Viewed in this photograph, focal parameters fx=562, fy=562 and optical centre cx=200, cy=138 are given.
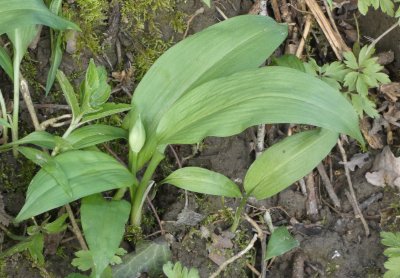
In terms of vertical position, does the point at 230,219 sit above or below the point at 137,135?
below

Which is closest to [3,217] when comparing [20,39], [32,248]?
[32,248]

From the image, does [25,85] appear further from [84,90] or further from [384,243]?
[384,243]

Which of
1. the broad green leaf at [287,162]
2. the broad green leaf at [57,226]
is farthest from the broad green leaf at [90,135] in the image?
the broad green leaf at [287,162]

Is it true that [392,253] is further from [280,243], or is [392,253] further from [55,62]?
[55,62]

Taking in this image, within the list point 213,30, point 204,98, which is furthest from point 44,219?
point 213,30

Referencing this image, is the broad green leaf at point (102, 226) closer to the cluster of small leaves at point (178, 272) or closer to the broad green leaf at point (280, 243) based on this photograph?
the cluster of small leaves at point (178, 272)

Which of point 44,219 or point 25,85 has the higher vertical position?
point 25,85

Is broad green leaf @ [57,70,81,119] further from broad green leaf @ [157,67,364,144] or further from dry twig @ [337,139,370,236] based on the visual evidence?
dry twig @ [337,139,370,236]
